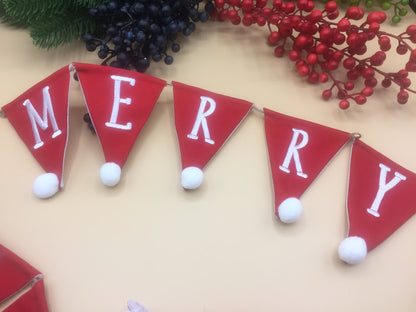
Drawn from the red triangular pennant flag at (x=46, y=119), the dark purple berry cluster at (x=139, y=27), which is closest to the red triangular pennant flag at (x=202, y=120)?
the dark purple berry cluster at (x=139, y=27)

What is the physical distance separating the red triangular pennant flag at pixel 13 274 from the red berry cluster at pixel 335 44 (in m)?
0.68

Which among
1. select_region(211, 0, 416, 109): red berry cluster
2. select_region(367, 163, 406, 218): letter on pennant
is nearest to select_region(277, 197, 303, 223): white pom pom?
select_region(367, 163, 406, 218): letter on pennant

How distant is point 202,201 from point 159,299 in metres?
0.19

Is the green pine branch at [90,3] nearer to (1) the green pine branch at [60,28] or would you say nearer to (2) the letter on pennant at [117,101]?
(1) the green pine branch at [60,28]

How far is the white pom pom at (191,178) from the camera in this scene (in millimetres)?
729

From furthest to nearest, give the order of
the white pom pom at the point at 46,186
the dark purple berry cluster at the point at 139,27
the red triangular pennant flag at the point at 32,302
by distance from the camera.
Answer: the dark purple berry cluster at the point at 139,27
the white pom pom at the point at 46,186
the red triangular pennant flag at the point at 32,302

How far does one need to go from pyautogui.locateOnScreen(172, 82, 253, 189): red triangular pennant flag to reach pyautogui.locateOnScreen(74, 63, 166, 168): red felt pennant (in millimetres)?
60

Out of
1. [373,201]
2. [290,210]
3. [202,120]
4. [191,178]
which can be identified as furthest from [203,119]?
[373,201]

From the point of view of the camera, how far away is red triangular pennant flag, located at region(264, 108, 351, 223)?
735mm

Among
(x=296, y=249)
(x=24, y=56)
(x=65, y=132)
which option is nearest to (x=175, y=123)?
(x=65, y=132)

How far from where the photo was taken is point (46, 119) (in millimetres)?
804

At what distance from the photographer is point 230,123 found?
2.67 ft

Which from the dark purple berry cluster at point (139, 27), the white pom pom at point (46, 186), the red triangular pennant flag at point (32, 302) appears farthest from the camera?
the dark purple berry cluster at point (139, 27)

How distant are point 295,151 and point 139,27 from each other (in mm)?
418
